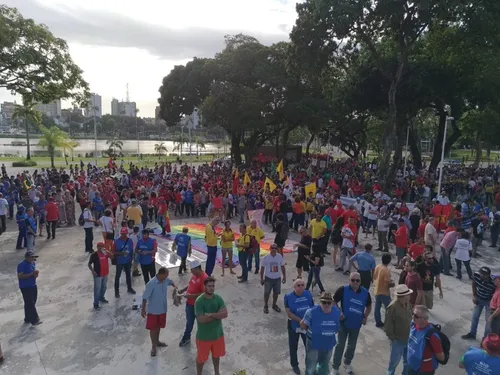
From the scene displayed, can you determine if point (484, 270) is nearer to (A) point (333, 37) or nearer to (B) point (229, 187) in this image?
(B) point (229, 187)

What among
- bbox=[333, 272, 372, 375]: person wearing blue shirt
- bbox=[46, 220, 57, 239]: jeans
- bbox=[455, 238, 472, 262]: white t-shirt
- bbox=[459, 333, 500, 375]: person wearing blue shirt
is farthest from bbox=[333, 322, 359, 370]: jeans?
bbox=[46, 220, 57, 239]: jeans

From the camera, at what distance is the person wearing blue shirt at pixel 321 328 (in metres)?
4.81

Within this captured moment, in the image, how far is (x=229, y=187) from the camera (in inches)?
722

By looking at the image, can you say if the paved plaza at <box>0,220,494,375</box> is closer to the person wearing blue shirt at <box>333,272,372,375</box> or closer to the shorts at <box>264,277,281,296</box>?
the shorts at <box>264,277,281,296</box>

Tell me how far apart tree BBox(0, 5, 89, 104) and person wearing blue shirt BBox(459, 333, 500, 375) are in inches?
777

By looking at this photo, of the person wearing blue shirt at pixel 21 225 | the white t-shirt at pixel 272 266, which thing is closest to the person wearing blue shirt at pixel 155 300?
the white t-shirt at pixel 272 266

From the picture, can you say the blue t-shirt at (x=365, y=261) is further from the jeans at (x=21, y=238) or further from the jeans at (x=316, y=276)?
the jeans at (x=21, y=238)

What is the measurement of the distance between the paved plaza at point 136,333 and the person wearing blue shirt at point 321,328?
104cm

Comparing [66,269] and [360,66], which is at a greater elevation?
[360,66]

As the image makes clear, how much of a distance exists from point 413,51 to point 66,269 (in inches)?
1062

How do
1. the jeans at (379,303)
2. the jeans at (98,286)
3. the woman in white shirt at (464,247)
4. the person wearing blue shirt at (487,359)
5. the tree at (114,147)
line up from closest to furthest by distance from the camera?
1. the person wearing blue shirt at (487,359)
2. the jeans at (379,303)
3. the jeans at (98,286)
4. the woman in white shirt at (464,247)
5. the tree at (114,147)

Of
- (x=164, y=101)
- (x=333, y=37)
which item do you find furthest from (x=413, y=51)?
(x=164, y=101)

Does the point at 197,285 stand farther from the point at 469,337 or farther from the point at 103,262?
the point at 469,337

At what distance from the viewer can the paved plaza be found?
5.84 m
